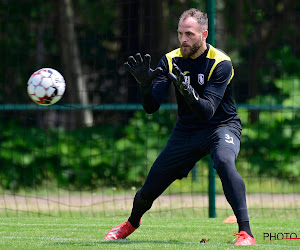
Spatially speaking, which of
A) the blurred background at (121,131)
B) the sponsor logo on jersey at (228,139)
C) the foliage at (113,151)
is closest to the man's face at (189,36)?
the sponsor logo on jersey at (228,139)

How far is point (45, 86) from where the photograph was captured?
7578mm

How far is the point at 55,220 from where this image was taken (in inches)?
A: 348

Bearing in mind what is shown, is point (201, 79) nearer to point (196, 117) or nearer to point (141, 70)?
point (196, 117)

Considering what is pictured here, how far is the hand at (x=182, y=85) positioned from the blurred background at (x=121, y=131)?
4669mm

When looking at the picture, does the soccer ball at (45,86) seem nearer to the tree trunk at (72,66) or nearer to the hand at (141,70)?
the hand at (141,70)

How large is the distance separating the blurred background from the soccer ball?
3.45 meters

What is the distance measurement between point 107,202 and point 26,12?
4971 mm

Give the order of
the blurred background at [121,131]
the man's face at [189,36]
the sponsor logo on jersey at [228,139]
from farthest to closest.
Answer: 1. the blurred background at [121,131]
2. the sponsor logo on jersey at [228,139]
3. the man's face at [189,36]

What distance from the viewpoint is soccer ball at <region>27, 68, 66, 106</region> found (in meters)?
7.57

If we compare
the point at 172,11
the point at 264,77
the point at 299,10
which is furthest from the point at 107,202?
the point at 299,10

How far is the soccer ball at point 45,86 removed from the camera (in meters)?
7.57

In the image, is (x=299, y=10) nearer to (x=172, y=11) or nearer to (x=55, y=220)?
(x=172, y=11)

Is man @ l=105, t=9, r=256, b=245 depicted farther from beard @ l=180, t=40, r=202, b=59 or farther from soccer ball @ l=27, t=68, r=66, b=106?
soccer ball @ l=27, t=68, r=66, b=106

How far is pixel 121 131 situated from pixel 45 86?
551 centimetres
